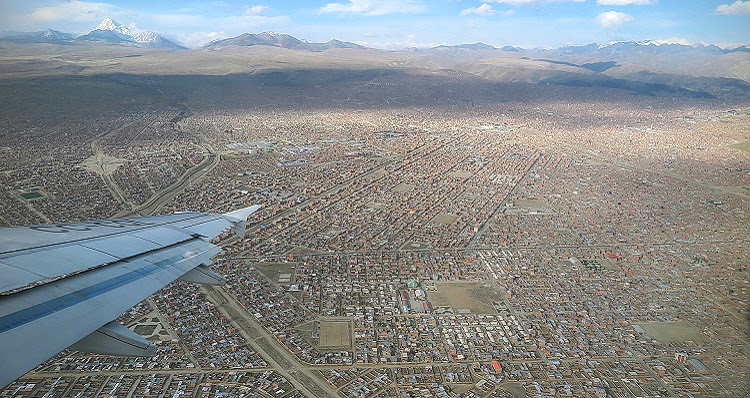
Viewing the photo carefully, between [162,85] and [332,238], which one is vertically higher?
[162,85]

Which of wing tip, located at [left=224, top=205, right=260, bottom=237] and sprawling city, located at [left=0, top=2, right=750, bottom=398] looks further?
sprawling city, located at [left=0, top=2, right=750, bottom=398]

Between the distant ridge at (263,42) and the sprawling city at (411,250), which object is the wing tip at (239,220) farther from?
the distant ridge at (263,42)

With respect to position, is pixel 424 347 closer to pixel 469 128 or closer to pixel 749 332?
pixel 749 332

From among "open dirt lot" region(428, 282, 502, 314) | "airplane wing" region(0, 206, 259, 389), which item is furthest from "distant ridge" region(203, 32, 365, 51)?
"airplane wing" region(0, 206, 259, 389)

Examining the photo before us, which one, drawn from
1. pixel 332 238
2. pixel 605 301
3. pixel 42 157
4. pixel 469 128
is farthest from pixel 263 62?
pixel 605 301

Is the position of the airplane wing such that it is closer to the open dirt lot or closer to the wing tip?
the wing tip

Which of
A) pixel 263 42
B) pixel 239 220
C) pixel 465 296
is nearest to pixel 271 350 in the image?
pixel 239 220

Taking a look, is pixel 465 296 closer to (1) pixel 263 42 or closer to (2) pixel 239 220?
(2) pixel 239 220
